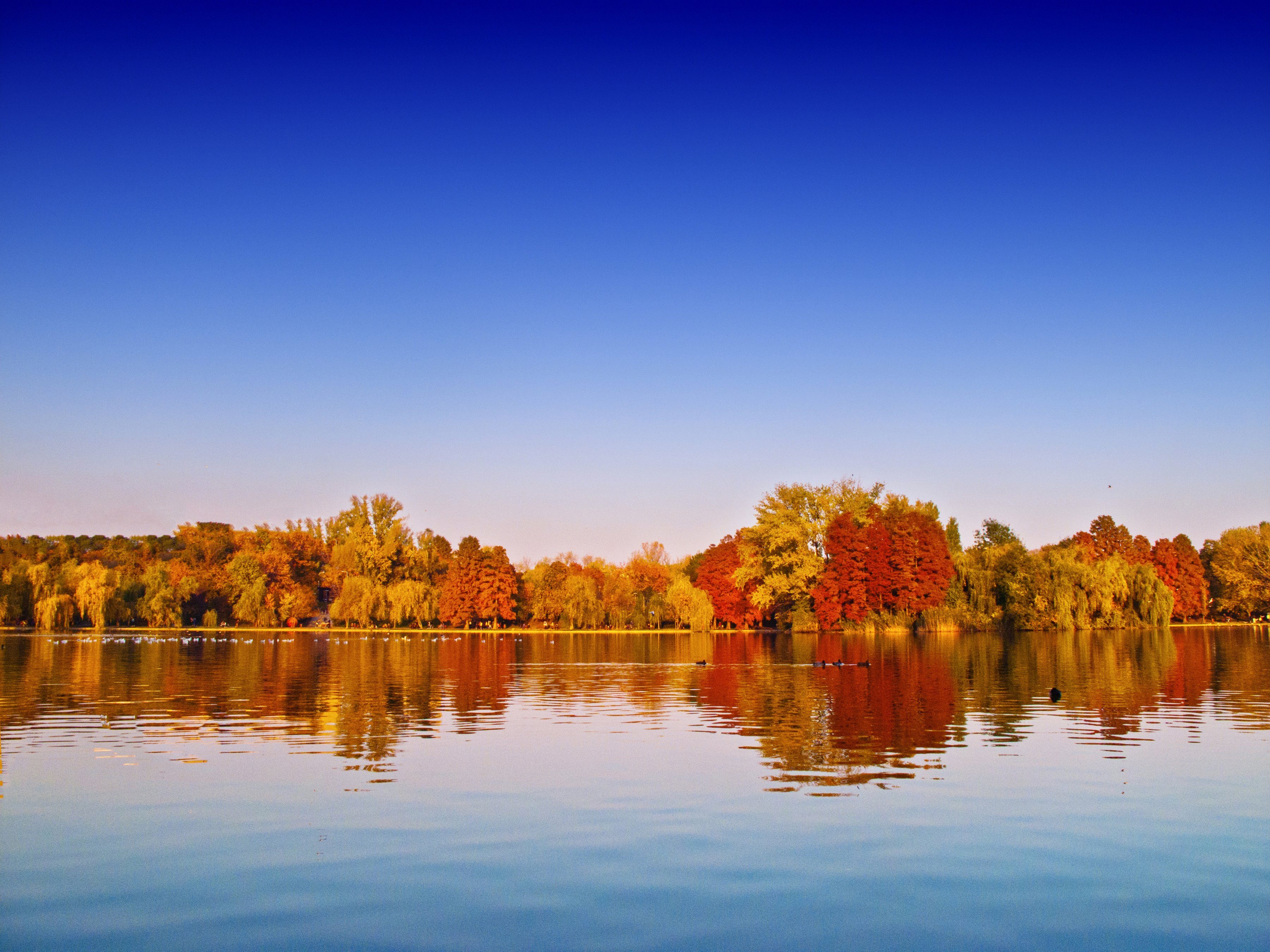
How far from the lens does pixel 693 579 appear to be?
359 ft

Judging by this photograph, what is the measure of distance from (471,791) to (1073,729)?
42.0ft

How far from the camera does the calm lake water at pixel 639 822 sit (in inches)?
321

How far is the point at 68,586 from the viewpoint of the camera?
75.1 meters

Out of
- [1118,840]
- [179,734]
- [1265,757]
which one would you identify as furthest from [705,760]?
[179,734]

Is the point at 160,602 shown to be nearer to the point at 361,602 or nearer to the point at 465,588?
the point at 361,602

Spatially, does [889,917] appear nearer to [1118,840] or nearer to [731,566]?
[1118,840]

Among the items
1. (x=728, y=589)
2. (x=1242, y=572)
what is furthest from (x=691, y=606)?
(x=1242, y=572)

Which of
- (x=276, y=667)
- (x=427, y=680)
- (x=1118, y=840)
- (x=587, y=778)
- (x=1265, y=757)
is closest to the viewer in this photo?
(x=1118, y=840)

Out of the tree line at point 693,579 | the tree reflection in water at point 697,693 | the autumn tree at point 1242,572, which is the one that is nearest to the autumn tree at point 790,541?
the tree line at point 693,579

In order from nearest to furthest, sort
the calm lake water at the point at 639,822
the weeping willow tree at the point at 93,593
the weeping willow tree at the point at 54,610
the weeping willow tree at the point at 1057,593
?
the calm lake water at the point at 639,822
the weeping willow tree at the point at 54,610
the weeping willow tree at the point at 1057,593
the weeping willow tree at the point at 93,593

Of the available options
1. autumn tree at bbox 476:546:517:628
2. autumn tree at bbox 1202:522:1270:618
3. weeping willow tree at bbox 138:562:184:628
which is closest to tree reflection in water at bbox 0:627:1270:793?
weeping willow tree at bbox 138:562:184:628

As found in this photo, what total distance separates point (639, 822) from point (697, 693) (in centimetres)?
1661

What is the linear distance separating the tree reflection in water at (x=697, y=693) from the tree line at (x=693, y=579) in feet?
67.1

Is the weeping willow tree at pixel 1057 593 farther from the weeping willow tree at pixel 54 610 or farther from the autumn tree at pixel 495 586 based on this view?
the weeping willow tree at pixel 54 610
